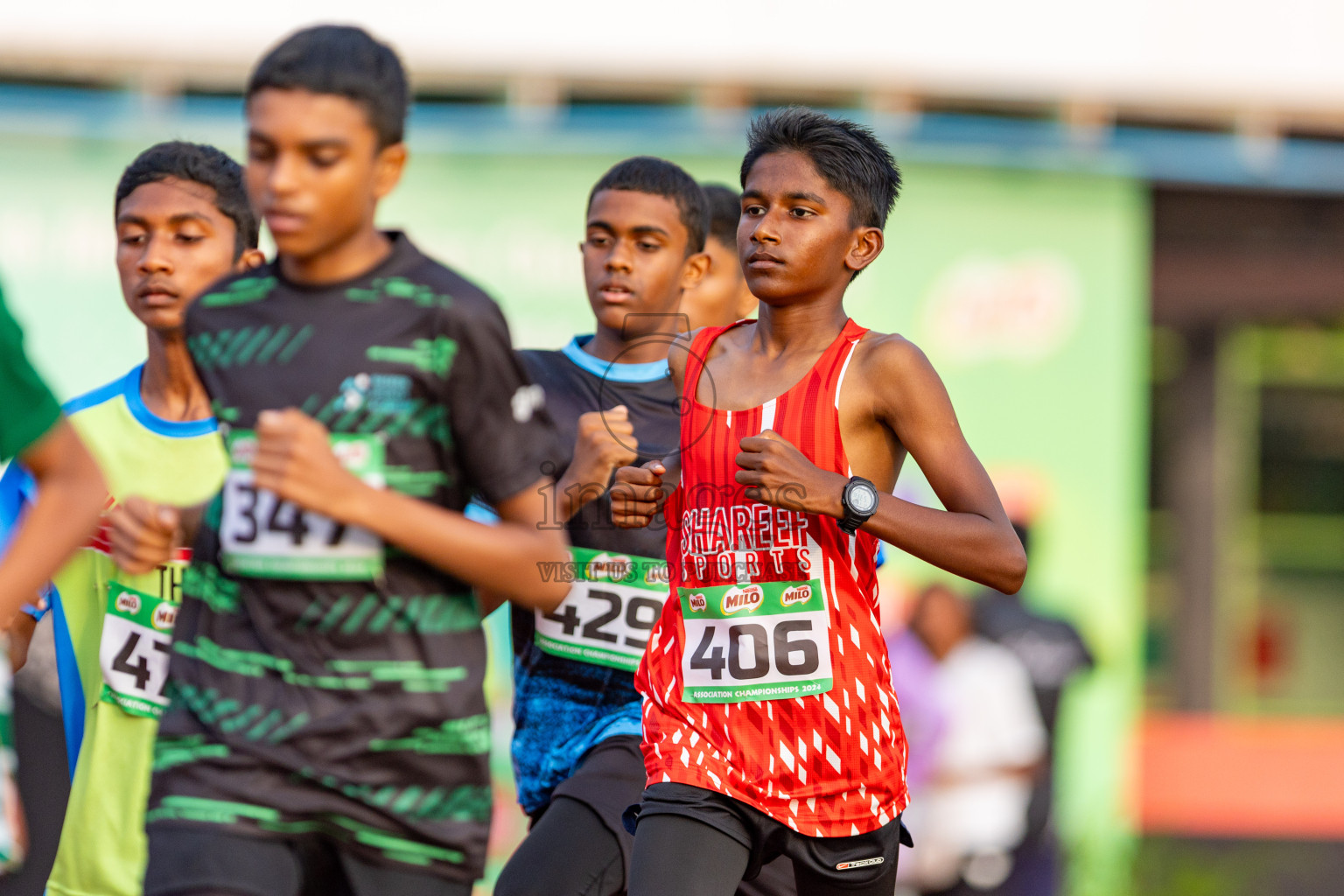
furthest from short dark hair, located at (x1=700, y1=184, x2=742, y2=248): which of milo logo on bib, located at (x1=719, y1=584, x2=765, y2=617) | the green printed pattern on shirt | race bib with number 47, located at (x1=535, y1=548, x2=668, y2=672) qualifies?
the green printed pattern on shirt

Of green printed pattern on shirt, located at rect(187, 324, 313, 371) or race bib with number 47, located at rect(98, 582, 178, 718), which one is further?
race bib with number 47, located at rect(98, 582, 178, 718)

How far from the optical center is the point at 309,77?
2605mm

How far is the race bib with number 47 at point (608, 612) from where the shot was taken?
13.2ft

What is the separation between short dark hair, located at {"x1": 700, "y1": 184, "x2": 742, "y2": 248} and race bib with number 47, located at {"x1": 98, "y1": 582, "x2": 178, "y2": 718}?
7.49 feet

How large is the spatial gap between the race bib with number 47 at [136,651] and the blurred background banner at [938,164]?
5.67m

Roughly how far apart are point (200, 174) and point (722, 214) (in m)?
1.90

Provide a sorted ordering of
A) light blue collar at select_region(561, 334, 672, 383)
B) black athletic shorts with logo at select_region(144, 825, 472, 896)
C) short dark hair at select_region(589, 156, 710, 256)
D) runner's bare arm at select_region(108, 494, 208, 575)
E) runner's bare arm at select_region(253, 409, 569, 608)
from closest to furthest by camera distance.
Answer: runner's bare arm at select_region(253, 409, 569, 608)
black athletic shorts with logo at select_region(144, 825, 472, 896)
runner's bare arm at select_region(108, 494, 208, 575)
light blue collar at select_region(561, 334, 672, 383)
short dark hair at select_region(589, 156, 710, 256)

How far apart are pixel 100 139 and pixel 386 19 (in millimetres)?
1798

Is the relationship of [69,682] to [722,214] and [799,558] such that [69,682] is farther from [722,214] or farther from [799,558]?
[722,214]

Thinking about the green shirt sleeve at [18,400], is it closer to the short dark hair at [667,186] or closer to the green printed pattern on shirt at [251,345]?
the green printed pattern on shirt at [251,345]

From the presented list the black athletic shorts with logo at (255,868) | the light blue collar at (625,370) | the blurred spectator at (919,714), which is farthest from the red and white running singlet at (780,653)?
the blurred spectator at (919,714)

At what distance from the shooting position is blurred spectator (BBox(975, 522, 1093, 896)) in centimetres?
896

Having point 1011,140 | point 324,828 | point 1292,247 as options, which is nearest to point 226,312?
point 324,828

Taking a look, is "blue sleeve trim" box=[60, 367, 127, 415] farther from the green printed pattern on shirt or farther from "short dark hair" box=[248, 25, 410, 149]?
"short dark hair" box=[248, 25, 410, 149]
